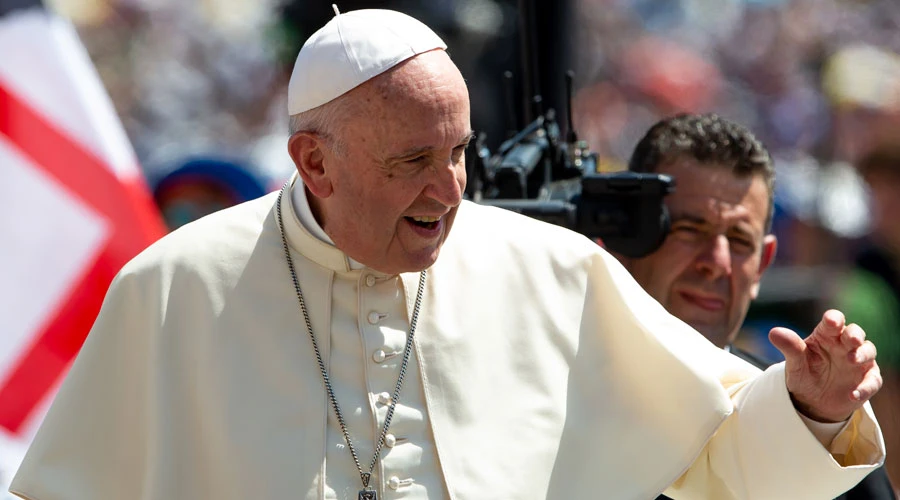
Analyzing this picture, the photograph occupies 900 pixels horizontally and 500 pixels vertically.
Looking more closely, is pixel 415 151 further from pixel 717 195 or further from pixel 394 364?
pixel 717 195

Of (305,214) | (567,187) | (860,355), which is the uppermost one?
(305,214)

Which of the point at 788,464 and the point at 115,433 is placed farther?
the point at 115,433

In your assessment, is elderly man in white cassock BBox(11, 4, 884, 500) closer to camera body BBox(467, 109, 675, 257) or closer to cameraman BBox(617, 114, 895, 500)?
camera body BBox(467, 109, 675, 257)

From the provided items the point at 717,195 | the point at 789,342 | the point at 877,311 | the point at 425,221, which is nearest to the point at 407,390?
the point at 425,221

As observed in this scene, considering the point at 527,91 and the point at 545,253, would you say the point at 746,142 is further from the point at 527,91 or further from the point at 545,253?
the point at 545,253

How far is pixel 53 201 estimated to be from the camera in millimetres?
4844

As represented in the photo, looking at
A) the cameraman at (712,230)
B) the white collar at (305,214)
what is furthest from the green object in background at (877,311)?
the white collar at (305,214)

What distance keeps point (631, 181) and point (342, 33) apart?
1116 millimetres

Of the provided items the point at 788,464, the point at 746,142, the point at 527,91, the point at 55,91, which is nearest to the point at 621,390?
the point at 788,464

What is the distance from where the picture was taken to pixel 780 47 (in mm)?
8609

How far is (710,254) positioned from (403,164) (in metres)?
1.43

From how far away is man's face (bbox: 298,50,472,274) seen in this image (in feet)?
8.13

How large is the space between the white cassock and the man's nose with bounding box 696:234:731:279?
2.89 ft

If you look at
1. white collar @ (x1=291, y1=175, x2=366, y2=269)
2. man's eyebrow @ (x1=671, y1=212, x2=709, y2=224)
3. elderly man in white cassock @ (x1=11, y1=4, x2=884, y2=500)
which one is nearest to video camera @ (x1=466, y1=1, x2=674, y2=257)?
man's eyebrow @ (x1=671, y1=212, x2=709, y2=224)
